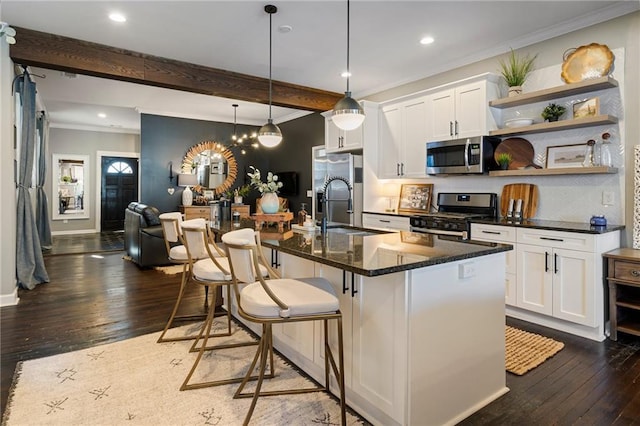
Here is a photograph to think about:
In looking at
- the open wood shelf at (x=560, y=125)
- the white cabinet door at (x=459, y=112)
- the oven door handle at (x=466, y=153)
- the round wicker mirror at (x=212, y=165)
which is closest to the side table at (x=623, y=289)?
the open wood shelf at (x=560, y=125)

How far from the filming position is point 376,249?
79.9 inches

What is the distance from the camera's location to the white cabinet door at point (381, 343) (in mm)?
1705

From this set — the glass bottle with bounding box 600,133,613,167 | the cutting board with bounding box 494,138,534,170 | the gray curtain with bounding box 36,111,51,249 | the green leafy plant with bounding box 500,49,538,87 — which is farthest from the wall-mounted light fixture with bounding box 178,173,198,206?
the glass bottle with bounding box 600,133,613,167

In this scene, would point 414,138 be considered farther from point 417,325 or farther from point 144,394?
point 144,394

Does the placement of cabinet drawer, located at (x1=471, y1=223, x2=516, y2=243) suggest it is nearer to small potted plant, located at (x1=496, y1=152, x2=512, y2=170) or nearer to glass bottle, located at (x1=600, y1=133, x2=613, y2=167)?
small potted plant, located at (x1=496, y1=152, x2=512, y2=170)

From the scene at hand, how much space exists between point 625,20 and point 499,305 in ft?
9.53

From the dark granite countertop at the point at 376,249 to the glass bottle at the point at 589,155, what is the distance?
6.27 feet

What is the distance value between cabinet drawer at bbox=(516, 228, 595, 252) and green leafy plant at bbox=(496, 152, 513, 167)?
85cm

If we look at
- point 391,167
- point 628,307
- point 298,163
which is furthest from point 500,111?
point 298,163

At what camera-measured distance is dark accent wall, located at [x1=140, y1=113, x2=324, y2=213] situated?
740cm

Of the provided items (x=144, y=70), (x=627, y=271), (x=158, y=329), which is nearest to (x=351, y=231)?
(x=158, y=329)

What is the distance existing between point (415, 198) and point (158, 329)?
351 centimetres

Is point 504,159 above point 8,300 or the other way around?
above

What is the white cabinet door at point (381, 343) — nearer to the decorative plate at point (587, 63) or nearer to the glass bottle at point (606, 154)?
the glass bottle at point (606, 154)
